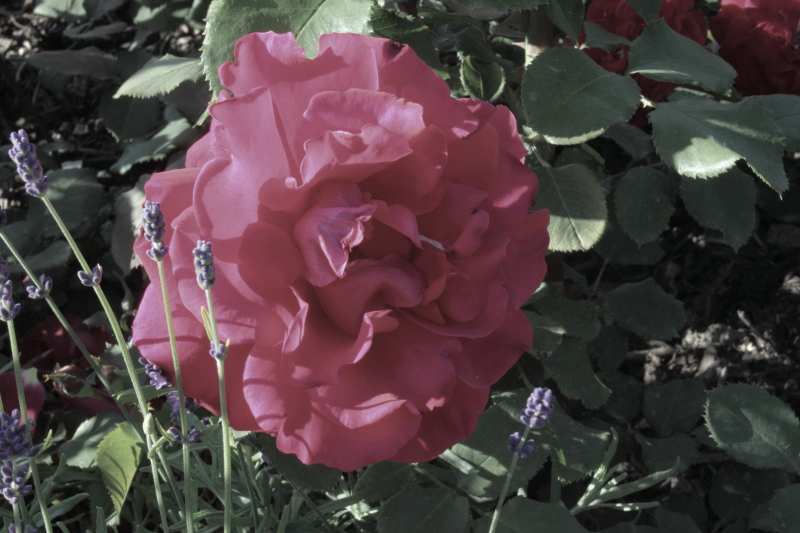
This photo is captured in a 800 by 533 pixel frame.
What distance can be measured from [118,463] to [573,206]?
0.64m

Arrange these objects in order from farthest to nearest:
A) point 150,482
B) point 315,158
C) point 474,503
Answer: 1. point 150,482
2. point 474,503
3. point 315,158

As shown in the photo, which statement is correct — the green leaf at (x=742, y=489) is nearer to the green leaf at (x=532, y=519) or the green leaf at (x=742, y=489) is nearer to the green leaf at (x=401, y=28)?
the green leaf at (x=532, y=519)

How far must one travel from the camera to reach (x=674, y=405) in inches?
45.5

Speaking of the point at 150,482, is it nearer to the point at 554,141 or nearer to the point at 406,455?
the point at 406,455

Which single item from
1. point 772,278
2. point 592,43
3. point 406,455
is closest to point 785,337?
point 772,278

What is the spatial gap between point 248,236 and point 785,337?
1.12m

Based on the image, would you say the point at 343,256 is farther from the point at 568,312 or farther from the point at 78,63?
the point at 78,63

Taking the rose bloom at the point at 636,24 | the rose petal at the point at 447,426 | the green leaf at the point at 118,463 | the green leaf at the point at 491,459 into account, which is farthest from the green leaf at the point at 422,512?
the rose bloom at the point at 636,24

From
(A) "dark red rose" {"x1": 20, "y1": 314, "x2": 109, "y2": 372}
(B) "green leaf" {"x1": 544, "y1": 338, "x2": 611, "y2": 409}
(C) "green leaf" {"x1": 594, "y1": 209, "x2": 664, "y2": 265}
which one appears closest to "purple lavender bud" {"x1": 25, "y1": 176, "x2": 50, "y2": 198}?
(A) "dark red rose" {"x1": 20, "y1": 314, "x2": 109, "y2": 372}

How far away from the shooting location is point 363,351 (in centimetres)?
53

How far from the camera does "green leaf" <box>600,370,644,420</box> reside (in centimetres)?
119

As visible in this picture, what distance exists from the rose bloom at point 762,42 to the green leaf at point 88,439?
1.07 meters

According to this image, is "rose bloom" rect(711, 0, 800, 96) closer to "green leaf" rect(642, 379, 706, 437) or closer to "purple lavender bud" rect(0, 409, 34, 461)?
"green leaf" rect(642, 379, 706, 437)

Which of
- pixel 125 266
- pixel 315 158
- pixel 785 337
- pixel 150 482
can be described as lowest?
pixel 785 337
